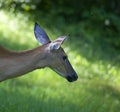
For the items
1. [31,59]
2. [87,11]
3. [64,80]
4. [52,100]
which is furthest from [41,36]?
[87,11]

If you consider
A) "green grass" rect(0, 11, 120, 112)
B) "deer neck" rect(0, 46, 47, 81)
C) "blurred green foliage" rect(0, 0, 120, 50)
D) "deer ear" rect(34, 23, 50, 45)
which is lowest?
"deer neck" rect(0, 46, 47, 81)

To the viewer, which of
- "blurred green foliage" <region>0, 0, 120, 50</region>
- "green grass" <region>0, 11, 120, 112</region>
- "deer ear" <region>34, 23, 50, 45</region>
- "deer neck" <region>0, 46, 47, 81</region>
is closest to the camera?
"deer neck" <region>0, 46, 47, 81</region>

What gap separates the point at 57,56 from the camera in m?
7.15

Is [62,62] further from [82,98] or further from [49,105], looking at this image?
[82,98]

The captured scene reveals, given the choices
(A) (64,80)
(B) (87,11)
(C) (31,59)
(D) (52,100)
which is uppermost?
(B) (87,11)

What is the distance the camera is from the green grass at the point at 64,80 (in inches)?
318

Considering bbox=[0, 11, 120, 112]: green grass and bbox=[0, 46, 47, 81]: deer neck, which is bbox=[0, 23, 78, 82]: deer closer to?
bbox=[0, 46, 47, 81]: deer neck

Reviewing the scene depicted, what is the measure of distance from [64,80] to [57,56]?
3039 millimetres

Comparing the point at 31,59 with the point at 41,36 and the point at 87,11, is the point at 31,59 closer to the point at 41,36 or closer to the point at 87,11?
the point at 41,36

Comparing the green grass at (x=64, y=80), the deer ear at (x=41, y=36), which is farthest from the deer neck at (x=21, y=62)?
the green grass at (x=64, y=80)

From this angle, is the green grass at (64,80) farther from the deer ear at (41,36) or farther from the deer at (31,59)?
the deer ear at (41,36)

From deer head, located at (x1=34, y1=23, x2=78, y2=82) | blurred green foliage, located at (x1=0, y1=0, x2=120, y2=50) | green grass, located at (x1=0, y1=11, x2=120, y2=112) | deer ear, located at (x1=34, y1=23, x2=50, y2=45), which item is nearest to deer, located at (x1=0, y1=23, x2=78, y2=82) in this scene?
deer head, located at (x1=34, y1=23, x2=78, y2=82)

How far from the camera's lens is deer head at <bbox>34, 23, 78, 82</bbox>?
23.0ft

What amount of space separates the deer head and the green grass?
2.21 ft
